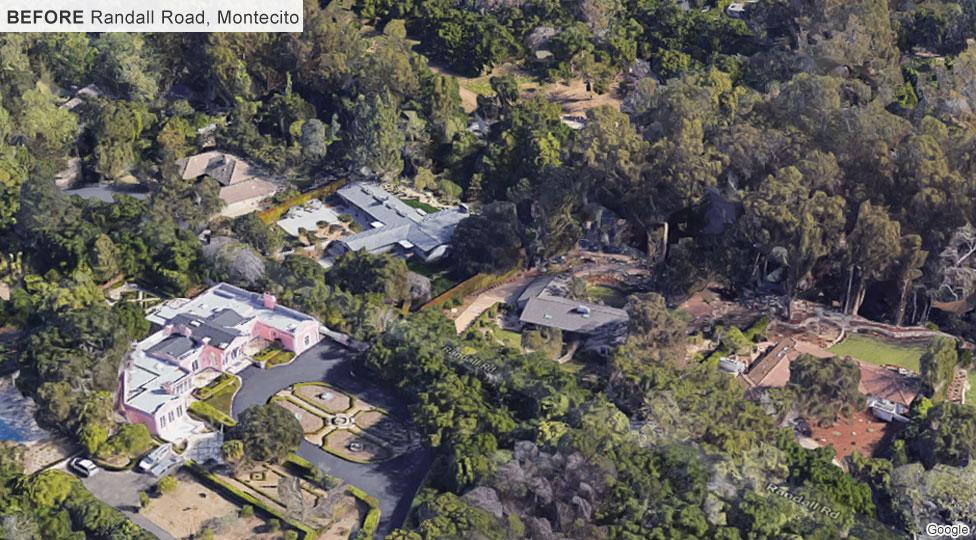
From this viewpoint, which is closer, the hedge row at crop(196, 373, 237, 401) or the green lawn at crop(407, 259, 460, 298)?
the hedge row at crop(196, 373, 237, 401)

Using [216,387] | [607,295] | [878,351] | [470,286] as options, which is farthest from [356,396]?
[878,351]

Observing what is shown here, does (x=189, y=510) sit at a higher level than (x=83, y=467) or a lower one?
lower

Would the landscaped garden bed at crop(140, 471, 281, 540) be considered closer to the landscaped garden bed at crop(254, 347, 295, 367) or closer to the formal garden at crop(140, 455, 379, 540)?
the formal garden at crop(140, 455, 379, 540)

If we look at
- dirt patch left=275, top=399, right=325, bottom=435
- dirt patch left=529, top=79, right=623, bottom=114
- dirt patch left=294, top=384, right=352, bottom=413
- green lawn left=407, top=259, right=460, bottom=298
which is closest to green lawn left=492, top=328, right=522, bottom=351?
green lawn left=407, top=259, right=460, bottom=298

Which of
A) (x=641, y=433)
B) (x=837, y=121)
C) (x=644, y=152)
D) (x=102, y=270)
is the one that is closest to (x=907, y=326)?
(x=837, y=121)

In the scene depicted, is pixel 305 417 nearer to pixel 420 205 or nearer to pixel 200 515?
pixel 200 515

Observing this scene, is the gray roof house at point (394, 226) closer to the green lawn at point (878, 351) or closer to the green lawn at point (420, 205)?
the green lawn at point (420, 205)

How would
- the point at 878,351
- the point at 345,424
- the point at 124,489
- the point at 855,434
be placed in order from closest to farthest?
the point at 124,489 < the point at 345,424 < the point at 855,434 < the point at 878,351
